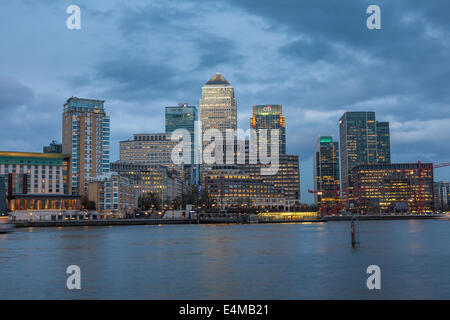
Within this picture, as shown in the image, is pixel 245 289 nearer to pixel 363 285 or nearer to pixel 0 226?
pixel 363 285

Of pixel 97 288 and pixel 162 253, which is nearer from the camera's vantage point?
pixel 97 288

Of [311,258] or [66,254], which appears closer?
[311,258]

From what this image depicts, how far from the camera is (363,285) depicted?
42.4 metres

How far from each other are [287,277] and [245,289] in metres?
8.15

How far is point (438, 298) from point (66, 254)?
50.7m

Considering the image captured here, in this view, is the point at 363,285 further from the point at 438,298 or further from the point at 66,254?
the point at 66,254

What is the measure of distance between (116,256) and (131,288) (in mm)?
28050
